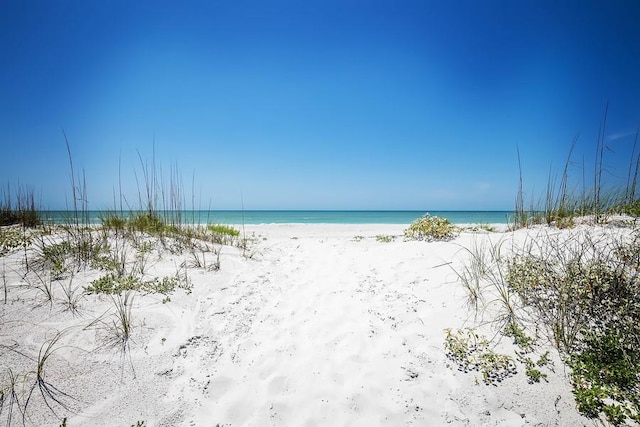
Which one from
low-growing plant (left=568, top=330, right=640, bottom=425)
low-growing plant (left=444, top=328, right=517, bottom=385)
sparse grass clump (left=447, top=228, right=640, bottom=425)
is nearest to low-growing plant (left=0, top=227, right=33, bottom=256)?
low-growing plant (left=444, top=328, right=517, bottom=385)

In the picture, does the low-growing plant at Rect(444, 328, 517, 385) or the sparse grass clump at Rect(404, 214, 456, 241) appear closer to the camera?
the low-growing plant at Rect(444, 328, 517, 385)

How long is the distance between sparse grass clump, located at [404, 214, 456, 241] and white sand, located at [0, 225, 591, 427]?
7.00 feet

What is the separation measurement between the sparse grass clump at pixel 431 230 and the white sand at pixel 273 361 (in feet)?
7.00

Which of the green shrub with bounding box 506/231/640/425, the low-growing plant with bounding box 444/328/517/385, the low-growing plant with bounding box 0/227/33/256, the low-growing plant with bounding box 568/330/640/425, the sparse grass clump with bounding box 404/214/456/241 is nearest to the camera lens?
the low-growing plant with bounding box 568/330/640/425

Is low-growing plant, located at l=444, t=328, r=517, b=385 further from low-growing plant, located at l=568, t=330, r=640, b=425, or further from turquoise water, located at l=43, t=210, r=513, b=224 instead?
turquoise water, located at l=43, t=210, r=513, b=224

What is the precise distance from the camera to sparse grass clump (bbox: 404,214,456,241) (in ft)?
21.9

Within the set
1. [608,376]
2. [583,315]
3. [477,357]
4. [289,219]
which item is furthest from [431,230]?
[289,219]

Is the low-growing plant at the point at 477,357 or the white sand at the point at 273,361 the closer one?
the white sand at the point at 273,361

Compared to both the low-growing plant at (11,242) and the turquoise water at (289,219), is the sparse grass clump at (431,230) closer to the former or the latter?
the turquoise water at (289,219)

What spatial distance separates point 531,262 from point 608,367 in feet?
5.43

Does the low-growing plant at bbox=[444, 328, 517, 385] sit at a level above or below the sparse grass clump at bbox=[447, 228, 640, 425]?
below

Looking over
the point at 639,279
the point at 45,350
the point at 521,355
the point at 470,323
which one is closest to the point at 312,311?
the point at 470,323

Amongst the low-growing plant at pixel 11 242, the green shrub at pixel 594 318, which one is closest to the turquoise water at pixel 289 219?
the low-growing plant at pixel 11 242

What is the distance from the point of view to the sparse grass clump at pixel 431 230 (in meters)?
6.67
